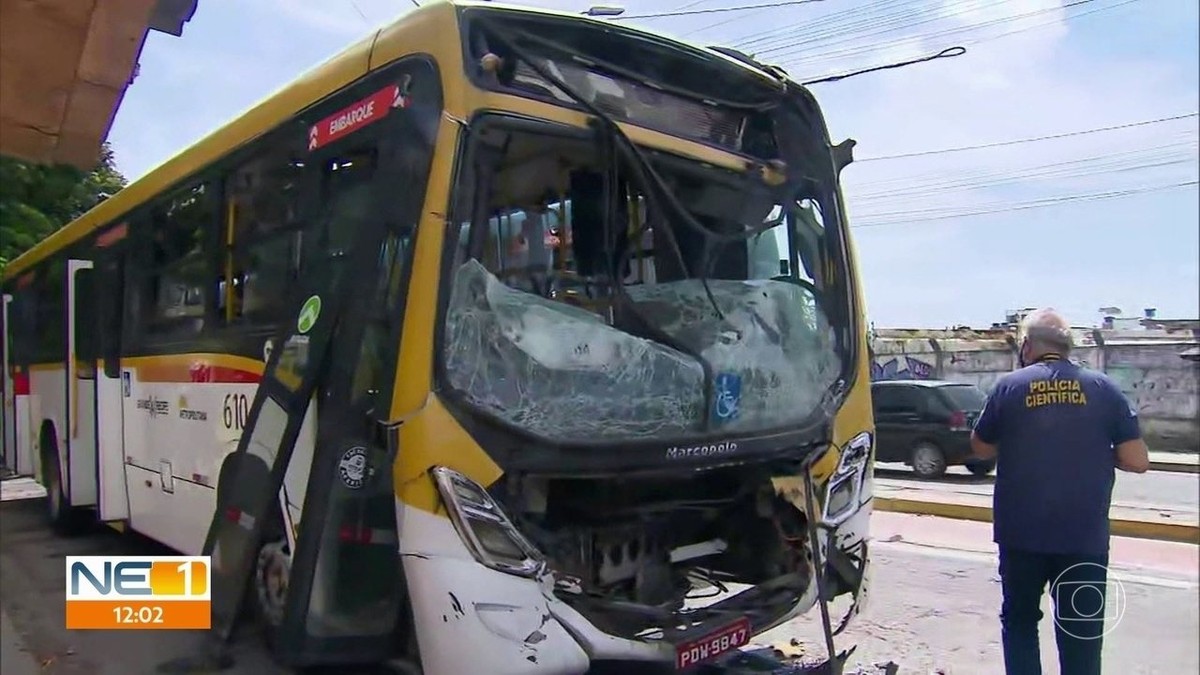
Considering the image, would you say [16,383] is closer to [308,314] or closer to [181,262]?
[181,262]

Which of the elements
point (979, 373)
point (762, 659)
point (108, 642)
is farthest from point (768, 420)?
point (979, 373)

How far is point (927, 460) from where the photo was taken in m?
16.0

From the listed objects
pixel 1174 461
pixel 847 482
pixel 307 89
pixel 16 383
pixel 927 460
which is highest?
pixel 307 89

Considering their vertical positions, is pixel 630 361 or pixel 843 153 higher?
pixel 843 153

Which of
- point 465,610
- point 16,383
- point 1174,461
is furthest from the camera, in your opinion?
point 1174,461

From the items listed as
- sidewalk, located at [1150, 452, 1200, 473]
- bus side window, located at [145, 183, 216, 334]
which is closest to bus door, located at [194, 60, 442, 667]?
bus side window, located at [145, 183, 216, 334]

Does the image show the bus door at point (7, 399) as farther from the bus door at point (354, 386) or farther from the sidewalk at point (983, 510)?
the sidewalk at point (983, 510)

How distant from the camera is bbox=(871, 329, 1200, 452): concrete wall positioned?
1902 cm

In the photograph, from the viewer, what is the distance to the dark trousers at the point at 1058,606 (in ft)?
12.4

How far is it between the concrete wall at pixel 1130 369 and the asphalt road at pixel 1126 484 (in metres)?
2.33
